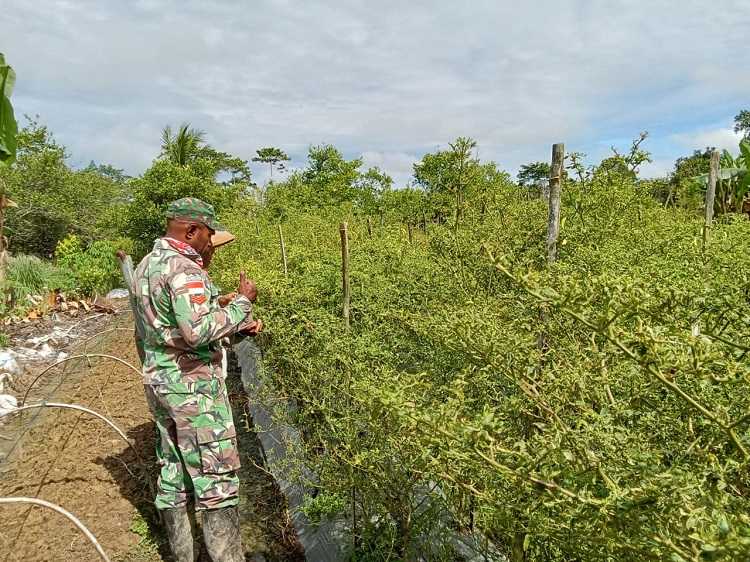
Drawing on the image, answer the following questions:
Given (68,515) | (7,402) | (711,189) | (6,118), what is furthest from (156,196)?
(68,515)

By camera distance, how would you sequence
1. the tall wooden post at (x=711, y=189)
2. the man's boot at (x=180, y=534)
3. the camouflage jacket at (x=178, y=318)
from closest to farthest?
1. the camouflage jacket at (x=178, y=318)
2. the man's boot at (x=180, y=534)
3. the tall wooden post at (x=711, y=189)

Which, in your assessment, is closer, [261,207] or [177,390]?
[177,390]

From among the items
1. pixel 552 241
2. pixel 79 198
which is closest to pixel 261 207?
pixel 79 198

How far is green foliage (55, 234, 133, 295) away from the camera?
1135 cm

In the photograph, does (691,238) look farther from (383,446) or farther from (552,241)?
(383,446)

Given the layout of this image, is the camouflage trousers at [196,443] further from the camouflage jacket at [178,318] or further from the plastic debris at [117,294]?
the plastic debris at [117,294]

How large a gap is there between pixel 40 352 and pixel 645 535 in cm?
849

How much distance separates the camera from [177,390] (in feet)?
8.96


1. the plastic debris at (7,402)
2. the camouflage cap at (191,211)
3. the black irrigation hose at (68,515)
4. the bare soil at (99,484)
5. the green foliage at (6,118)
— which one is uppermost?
the green foliage at (6,118)

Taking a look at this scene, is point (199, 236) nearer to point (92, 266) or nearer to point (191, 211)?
point (191, 211)

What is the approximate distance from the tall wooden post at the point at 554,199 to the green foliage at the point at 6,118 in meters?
3.96

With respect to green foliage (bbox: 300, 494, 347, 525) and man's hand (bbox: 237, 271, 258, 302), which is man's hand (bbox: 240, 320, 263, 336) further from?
green foliage (bbox: 300, 494, 347, 525)

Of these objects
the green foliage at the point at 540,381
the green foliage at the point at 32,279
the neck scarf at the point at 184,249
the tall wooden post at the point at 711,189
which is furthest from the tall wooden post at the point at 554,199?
the green foliage at the point at 32,279

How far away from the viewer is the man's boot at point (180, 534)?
289 cm
